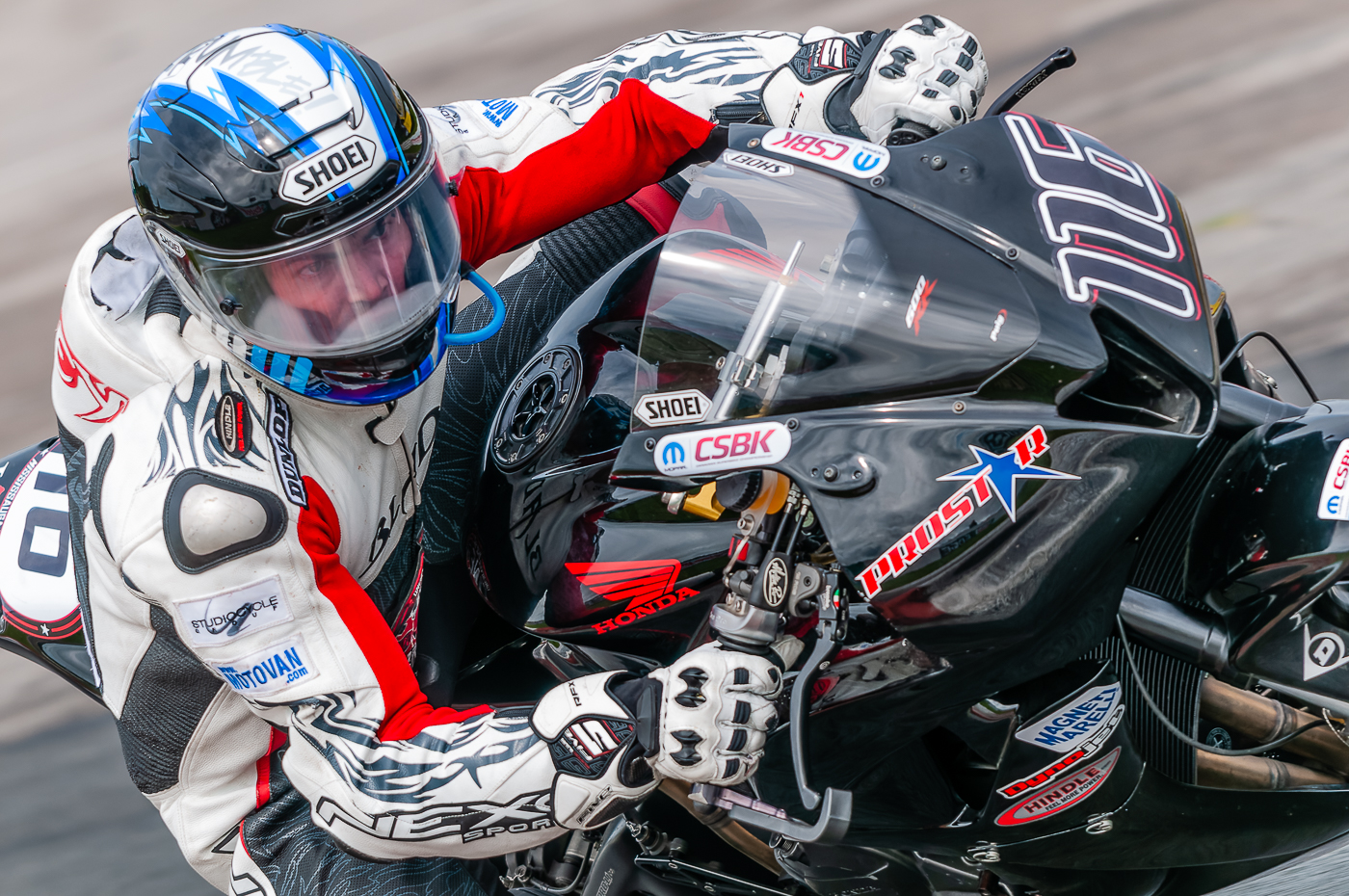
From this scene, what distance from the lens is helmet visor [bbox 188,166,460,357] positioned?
208cm

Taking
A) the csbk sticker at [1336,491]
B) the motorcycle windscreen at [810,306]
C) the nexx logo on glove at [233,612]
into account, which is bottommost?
the nexx logo on glove at [233,612]

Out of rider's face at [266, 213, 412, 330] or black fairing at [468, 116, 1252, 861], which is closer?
black fairing at [468, 116, 1252, 861]

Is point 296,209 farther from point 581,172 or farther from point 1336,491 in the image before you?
point 1336,491

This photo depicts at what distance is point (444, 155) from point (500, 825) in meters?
1.23

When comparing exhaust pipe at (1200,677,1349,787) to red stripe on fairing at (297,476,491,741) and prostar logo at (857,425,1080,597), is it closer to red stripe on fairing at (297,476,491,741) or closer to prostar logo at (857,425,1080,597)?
prostar logo at (857,425,1080,597)

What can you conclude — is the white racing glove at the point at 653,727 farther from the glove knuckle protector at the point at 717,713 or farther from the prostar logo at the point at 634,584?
the prostar logo at the point at 634,584

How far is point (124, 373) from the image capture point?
7.36ft

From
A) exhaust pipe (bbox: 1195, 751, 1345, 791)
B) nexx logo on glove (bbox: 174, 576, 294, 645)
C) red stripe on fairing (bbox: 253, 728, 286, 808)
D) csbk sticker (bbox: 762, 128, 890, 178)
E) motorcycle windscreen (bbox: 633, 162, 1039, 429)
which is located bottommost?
red stripe on fairing (bbox: 253, 728, 286, 808)

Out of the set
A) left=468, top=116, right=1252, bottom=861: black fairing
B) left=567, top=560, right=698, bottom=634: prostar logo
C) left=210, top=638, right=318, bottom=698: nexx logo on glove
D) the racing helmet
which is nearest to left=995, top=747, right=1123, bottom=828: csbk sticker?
left=468, top=116, right=1252, bottom=861: black fairing

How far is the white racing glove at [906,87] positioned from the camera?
2244 mm

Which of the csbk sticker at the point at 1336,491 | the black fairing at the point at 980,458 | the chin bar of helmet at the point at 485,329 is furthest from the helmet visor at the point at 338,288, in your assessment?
the csbk sticker at the point at 1336,491

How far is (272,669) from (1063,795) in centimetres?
118

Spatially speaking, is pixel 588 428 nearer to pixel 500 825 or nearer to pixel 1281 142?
pixel 500 825

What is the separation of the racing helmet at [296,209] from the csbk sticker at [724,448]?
62 centimetres
